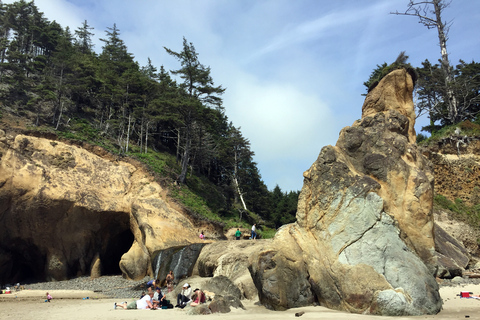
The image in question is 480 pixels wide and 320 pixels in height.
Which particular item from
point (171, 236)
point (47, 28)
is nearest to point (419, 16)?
point (171, 236)

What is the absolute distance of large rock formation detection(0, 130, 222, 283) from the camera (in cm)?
2055

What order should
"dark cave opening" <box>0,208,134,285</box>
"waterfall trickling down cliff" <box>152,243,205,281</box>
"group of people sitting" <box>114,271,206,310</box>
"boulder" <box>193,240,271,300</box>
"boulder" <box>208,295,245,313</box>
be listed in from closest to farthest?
"boulder" <box>208,295,245,313</box> < "group of people sitting" <box>114,271,206,310</box> < "boulder" <box>193,240,271,300</box> < "waterfall trickling down cliff" <box>152,243,205,281</box> < "dark cave opening" <box>0,208,134,285</box>

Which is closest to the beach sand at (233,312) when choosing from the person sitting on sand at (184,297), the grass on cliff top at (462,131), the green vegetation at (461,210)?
the person sitting on sand at (184,297)

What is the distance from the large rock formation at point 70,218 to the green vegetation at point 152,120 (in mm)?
2097

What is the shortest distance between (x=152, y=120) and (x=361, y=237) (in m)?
32.1

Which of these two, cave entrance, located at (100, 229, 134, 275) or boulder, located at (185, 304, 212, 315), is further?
cave entrance, located at (100, 229, 134, 275)

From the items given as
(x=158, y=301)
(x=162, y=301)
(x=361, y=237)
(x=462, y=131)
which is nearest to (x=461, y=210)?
(x=462, y=131)

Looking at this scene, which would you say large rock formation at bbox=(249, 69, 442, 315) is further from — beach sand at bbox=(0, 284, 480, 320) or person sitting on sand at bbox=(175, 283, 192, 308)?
person sitting on sand at bbox=(175, 283, 192, 308)

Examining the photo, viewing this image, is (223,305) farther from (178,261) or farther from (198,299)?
(178,261)

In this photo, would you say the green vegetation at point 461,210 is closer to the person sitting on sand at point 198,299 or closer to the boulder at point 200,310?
the person sitting on sand at point 198,299

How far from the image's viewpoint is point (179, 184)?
3156 cm

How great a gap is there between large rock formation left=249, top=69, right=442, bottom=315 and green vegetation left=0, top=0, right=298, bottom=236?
16.3 metres

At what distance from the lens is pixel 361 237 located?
10.6 meters

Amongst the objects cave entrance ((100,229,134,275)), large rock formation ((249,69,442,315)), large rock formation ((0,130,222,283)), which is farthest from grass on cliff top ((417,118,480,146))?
cave entrance ((100,229,134,275))
